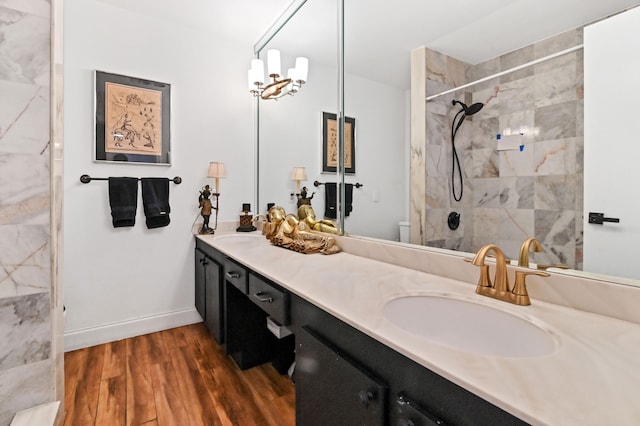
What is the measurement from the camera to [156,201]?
2355mm

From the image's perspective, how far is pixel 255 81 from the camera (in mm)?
2535

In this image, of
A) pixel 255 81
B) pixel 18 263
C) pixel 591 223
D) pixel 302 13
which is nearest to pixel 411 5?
pixel 302 13

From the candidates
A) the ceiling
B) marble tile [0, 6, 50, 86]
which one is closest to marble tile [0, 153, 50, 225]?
marble tile [0, 6, 50, 86]

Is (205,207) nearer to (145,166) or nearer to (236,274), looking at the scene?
(145,166)

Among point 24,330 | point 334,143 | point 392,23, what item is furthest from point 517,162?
point 24,330

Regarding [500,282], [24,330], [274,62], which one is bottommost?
[24,330]

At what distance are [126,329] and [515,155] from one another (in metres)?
2.76

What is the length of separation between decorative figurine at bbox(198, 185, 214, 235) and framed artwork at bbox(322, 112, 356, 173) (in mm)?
1076

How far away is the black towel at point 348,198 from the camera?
1.80m

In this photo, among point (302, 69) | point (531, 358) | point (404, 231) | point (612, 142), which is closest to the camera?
point (531, 358)

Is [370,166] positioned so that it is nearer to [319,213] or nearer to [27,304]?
[319,213]

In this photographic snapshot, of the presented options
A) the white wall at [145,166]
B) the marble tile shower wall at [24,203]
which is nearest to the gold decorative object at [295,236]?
the white wall at [145,166]

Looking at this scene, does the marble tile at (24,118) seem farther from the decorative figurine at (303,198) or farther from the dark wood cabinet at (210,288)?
the decorative figurine at (303,198)

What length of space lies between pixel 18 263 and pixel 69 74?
5.44 feet
